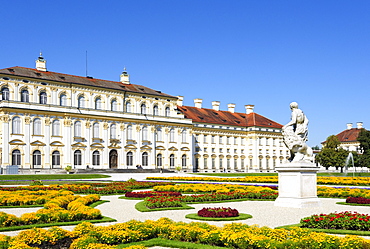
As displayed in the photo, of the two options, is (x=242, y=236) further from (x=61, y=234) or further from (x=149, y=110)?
(x=149, y=110)

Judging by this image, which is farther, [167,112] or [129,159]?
[167,112]

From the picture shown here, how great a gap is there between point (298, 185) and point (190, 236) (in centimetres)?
733

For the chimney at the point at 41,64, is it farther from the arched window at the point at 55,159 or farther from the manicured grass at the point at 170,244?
the manicured grass at the point at 170,244

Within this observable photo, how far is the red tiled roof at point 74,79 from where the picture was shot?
185 ft

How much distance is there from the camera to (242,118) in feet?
277

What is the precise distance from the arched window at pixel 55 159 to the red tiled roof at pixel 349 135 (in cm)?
7577

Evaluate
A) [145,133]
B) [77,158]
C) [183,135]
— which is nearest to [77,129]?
[77,158]

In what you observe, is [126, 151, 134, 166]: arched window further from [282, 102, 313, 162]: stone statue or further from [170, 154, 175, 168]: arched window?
[282, 102, 313, 162]: stone statue

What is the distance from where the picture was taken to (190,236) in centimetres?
993

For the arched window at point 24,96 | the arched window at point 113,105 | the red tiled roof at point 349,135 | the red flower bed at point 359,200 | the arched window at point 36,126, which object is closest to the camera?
the red flower bed at point 359,200

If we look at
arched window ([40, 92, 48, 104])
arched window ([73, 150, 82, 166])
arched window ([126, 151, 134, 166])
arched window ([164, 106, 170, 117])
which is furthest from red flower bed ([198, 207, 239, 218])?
arched window ([164, 106, 170, 117])

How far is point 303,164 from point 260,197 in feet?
14.8

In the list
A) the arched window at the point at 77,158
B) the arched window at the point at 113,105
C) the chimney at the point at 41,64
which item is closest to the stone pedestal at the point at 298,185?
the arched window at the point at 77,158

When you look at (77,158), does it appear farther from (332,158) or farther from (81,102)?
(332,158)
